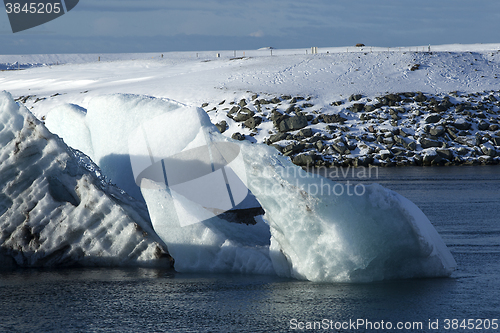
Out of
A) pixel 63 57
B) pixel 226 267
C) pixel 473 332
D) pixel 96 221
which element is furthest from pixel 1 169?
pixel 63 57

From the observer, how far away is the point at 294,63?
35438mm

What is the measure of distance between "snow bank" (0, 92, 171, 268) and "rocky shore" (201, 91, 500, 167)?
16.0 m

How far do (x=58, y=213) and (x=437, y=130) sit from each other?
820 inches

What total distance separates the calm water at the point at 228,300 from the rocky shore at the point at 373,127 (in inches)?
646

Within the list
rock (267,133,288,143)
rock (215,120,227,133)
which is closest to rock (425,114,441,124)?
rock (267,133,288,143)

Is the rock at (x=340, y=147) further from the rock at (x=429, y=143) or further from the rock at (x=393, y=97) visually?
the rock at (x=393, y=97)

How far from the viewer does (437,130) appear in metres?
24.3

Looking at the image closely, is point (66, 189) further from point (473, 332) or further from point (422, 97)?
point (422, 97)

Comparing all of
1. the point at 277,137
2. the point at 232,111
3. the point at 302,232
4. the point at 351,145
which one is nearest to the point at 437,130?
the point at 351,145

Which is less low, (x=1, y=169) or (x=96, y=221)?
(x=1, y=169)

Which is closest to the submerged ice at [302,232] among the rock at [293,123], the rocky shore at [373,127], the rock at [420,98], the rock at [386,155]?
the rock at [386,155]

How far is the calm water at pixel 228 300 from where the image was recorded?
14.5ft

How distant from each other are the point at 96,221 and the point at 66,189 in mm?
748

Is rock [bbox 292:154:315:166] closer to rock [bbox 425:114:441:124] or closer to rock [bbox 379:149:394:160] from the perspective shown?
rock [bbox 379:149:394:160]
